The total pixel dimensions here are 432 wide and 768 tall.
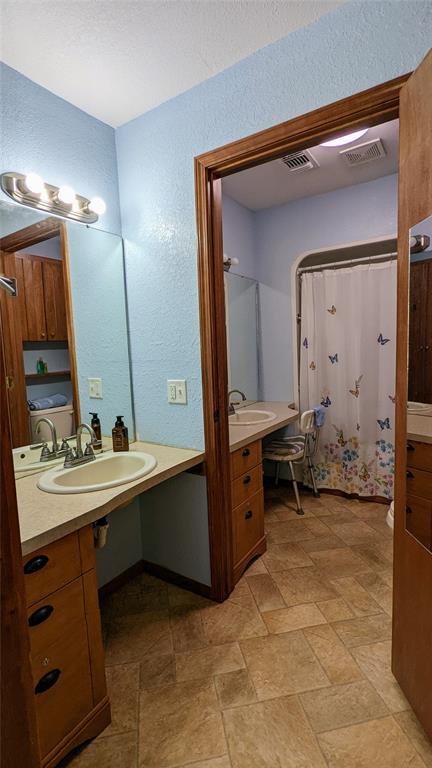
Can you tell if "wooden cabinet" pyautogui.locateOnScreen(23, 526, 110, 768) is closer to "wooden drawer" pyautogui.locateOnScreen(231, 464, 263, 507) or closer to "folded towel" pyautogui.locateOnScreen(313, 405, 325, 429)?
"wooden drawer" pyautogui.locateOnScreen(231, 464, 263, 507)

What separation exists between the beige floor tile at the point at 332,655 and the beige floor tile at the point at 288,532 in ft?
2.47

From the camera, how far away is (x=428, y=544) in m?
1.06

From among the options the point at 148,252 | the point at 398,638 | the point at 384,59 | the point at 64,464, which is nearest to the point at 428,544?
the point at 398,638

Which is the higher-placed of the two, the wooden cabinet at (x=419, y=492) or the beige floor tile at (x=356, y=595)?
the wooden cabinet at (x=419, y=492)

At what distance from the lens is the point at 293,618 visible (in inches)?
65.9

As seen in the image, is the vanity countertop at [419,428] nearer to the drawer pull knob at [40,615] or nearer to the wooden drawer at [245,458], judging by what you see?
the wooden drawer at [245,458]

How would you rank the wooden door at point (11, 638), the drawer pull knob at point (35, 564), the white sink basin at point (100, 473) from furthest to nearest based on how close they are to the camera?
1. the white sink basin at point (100, 473)
2. the drawer pull knob at point (35, 564)
3. the wooden door at point (11, 638)

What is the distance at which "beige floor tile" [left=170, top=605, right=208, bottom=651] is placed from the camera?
154cm

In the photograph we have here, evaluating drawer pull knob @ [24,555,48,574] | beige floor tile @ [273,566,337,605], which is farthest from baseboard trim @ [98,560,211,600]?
drawer pull knob @ [24,555,48,574]

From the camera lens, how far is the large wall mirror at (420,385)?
3.46ft

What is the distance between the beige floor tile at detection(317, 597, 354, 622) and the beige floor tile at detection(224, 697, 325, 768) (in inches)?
19.2

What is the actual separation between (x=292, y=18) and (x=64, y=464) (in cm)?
194

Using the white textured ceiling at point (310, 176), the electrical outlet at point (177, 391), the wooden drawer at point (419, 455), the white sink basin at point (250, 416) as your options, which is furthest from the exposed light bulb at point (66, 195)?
the white sink basin at point (250, 416)

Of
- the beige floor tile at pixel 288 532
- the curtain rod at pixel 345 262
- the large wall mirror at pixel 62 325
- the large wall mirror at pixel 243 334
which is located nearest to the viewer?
the large wall mirror at pixel 62 325
